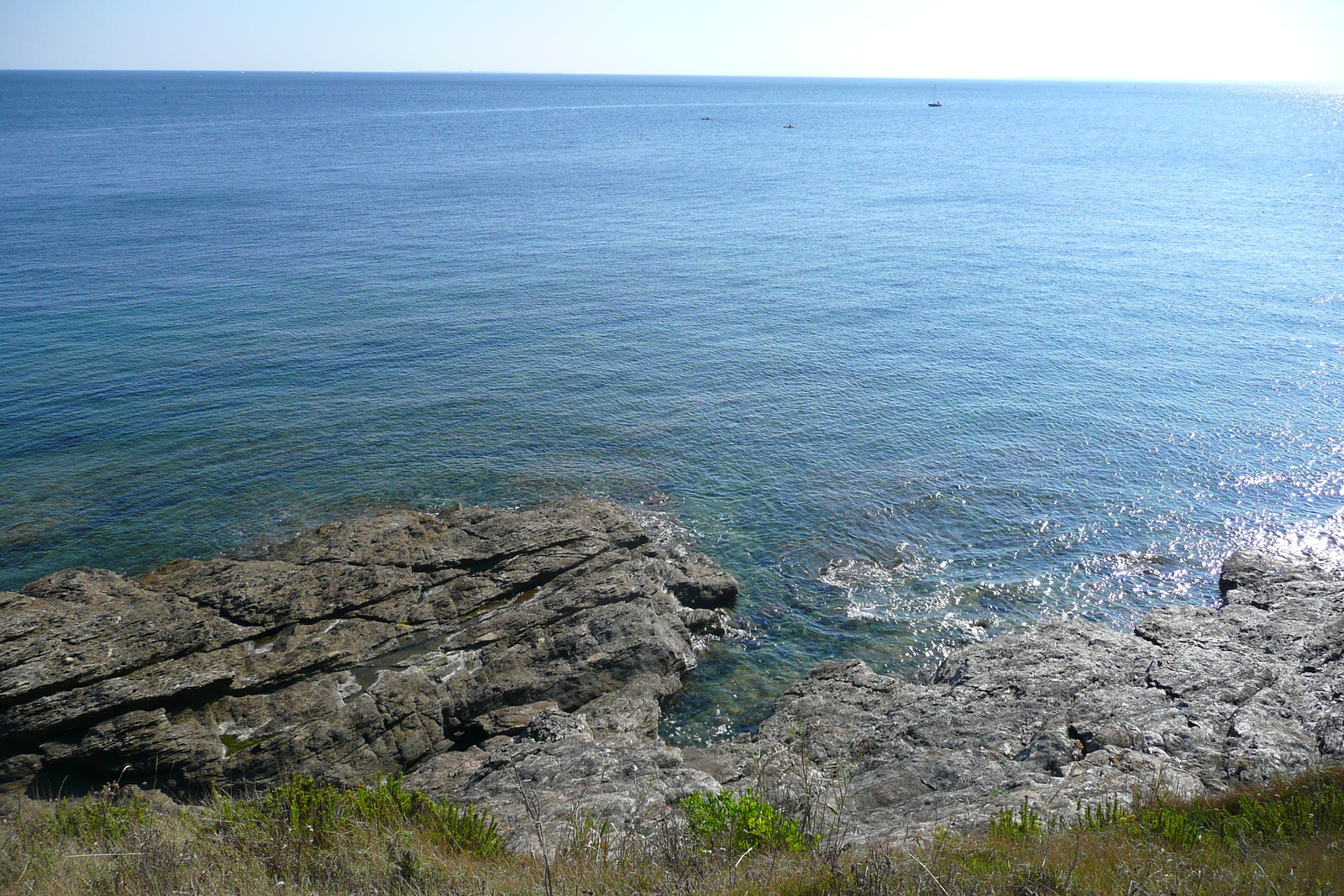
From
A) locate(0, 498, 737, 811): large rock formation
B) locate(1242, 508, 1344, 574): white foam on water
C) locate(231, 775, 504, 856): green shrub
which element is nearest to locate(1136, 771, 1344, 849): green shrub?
locate(231, 775, 504, 856): green shrub

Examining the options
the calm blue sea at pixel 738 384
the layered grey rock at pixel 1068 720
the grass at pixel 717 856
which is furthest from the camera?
the calm blue sea at pixel 738 384

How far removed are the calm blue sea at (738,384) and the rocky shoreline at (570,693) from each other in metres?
2.49

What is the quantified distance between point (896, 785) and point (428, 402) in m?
27.8

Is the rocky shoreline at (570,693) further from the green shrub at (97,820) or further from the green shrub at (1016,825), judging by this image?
the green shrub at (97,820)

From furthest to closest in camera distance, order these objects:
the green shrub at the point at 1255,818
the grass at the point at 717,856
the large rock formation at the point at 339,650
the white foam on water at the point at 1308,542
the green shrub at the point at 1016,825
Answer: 1. the white foam on water at the point at 1308,542
2. the large rock formation at the point at 339,650
3. the green shrub at the point at 1016,825
4. the green shrub at the point at 1255,818
5. the grass at the point at 717,856

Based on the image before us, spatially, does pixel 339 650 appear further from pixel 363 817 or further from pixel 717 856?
pixel 717 856

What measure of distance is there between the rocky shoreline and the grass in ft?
4.97

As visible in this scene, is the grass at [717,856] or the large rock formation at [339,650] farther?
the large rock formation at [339,650]

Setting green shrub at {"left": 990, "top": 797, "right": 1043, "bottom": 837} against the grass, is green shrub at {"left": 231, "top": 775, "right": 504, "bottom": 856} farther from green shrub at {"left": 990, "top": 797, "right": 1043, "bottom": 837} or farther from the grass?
green shrub at {"left": 990, "top": 797, "right": 1043, "bottom": 837}

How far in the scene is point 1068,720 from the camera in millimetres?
15727

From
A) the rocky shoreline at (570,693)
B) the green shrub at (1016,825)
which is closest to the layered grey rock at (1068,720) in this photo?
the rocky shoreline at (570,693)

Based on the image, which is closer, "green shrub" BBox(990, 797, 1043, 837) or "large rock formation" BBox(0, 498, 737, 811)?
"green shrub" BBox(990, 797, 1043, 837)

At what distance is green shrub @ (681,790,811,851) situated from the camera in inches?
407

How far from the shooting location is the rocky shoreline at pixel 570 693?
14023 mm
